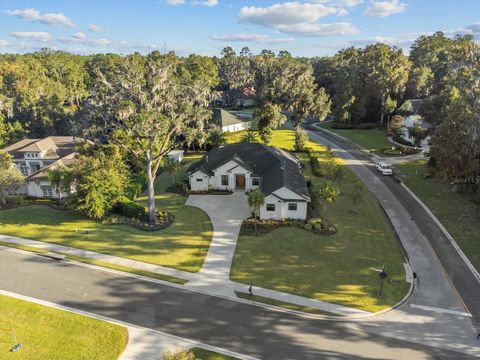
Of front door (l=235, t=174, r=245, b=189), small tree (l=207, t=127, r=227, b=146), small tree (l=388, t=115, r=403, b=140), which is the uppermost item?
small tree (l=388, t=115, r=403, b=140)

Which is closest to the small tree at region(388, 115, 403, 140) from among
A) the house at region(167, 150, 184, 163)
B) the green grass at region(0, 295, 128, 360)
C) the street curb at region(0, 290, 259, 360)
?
the house at region(167, 150, 184, 163)

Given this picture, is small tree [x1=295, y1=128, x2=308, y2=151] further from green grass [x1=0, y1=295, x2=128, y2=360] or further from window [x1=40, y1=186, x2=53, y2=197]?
green grass [x1=0, y1=295, x2=128, y2=360]

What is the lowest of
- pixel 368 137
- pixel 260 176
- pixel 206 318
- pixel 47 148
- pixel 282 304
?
pixel 206 318

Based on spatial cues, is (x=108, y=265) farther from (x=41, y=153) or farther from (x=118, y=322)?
(x=41, y=153)

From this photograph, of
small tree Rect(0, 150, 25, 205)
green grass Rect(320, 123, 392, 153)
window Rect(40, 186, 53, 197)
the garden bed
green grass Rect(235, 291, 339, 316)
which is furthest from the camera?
green grass Rect(320, 123, 392, 153)

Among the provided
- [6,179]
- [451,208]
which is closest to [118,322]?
[6,179]

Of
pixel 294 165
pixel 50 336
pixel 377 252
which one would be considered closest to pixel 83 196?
pixel 50 336

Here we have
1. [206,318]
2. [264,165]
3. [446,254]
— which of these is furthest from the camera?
[264,165]

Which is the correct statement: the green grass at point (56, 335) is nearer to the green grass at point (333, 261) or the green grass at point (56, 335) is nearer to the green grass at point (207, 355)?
the green grass at point (207, 355)
